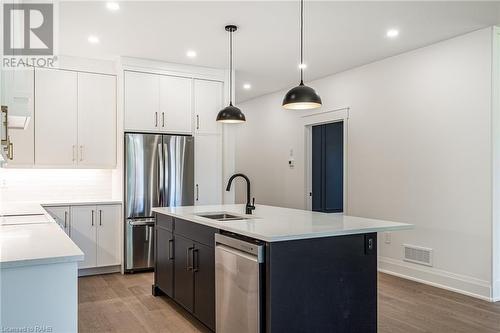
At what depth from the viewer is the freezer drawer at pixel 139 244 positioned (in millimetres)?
4988

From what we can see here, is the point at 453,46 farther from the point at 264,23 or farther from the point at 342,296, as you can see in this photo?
the point at 342,296

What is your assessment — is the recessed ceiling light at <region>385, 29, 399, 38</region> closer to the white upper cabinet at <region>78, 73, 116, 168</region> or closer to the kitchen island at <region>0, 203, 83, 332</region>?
the white upper cabinet at <region>78, 73, 116, 168</region>

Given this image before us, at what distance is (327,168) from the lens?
6.86m

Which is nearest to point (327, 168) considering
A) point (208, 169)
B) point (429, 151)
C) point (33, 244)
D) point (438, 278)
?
point (208, 169)

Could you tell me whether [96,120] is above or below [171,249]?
above

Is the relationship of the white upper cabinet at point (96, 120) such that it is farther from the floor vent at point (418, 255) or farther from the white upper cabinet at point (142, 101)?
the floor vent at point (418, 255)

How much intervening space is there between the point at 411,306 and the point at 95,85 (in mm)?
4453

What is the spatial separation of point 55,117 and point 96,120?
1.57 ft

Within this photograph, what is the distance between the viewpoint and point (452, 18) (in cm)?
381

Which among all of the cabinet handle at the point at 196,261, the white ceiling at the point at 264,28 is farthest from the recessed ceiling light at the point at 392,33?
the cabinet handle at the point at 196,261

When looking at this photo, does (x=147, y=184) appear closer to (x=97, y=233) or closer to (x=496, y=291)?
(x=97, y=233)

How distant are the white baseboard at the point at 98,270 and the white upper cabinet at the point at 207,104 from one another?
2.10 meters

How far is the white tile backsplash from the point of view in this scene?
16.4 ft

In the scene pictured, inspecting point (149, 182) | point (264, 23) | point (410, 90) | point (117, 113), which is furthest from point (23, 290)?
point (410, 90)
